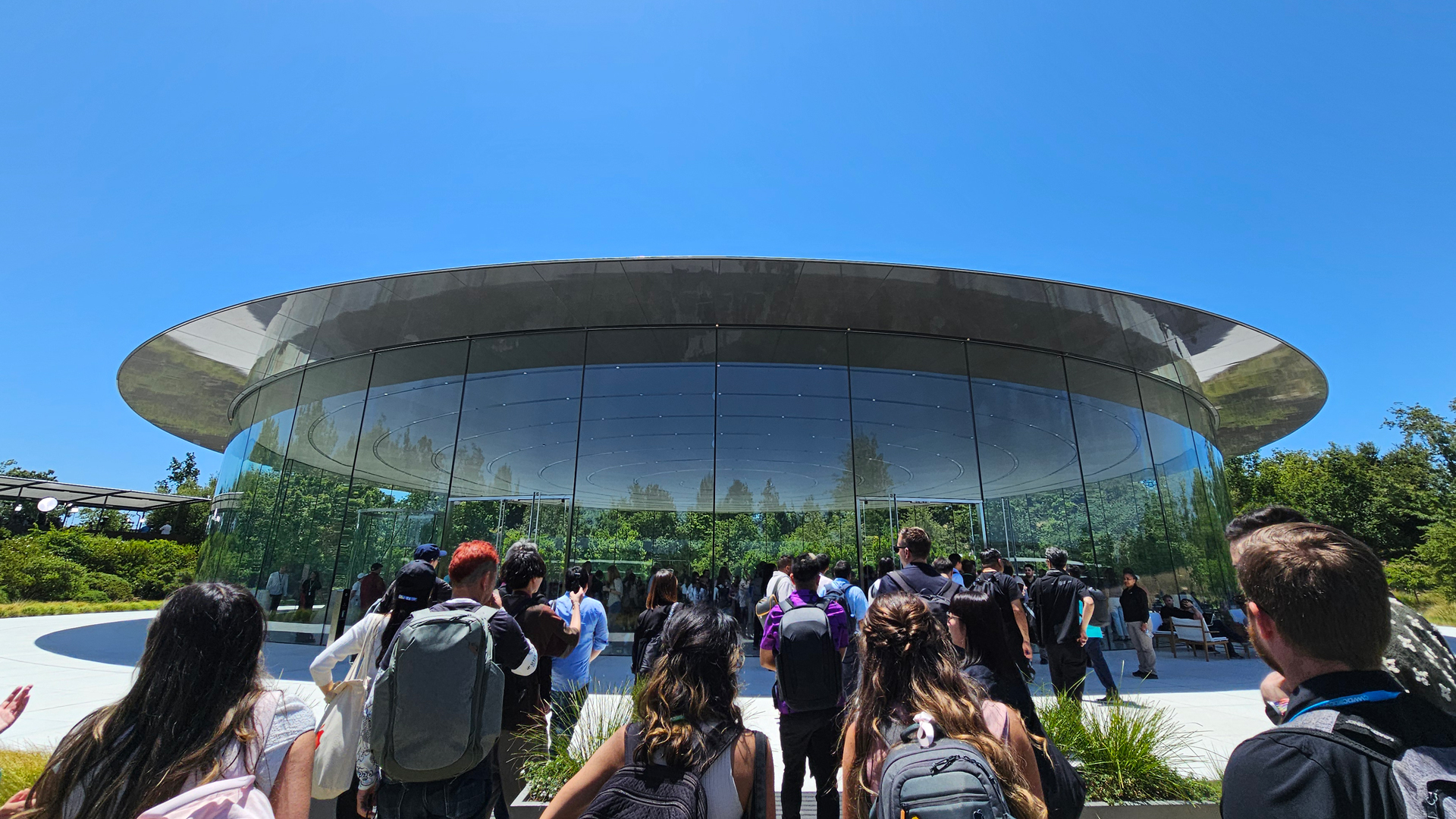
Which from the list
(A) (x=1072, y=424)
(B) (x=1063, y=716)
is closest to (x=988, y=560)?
(B) (x=1063, y=716)

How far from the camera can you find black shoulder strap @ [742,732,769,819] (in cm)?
184

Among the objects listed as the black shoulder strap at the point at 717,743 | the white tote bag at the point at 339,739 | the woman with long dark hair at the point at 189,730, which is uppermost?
the woman with long dark hair at the point at 189,730

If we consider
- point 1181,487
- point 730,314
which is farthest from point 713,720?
point 1181,487

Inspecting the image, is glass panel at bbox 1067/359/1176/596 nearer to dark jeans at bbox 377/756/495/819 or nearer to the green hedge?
dark jeans at bbox 377/756/495/819

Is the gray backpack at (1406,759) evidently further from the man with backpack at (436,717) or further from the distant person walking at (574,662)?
the distant person walking at (574,662)

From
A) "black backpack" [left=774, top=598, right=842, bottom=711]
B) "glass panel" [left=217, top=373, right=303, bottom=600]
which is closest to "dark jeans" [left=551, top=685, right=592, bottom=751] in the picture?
"black backpack" [left=774, top=598, right=842, bottom=711]

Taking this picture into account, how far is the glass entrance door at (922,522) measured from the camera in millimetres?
12352

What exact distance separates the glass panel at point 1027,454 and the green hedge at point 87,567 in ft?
104

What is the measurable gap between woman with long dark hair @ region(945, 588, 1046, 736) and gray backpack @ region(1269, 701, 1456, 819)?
5.38 feet

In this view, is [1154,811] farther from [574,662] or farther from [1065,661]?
[574,662]

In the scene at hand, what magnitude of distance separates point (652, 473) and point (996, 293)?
7.37m

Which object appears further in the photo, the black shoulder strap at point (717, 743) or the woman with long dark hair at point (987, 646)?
the woman with long dark hair at point (987, 646)

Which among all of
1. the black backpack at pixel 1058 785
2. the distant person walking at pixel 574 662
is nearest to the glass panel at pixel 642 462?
the distant person walking at pixel 574 662

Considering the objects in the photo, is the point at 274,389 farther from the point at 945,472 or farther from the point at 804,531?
the point at 945,472
